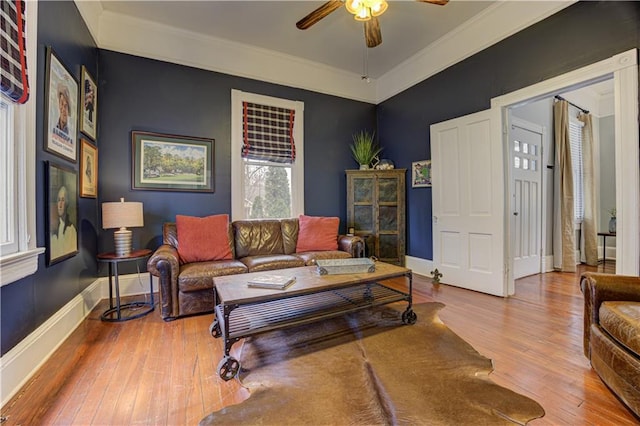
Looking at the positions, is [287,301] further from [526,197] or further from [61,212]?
[526,197]

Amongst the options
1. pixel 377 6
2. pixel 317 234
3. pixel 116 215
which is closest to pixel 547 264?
pixel 317 234

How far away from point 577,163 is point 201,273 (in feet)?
20.2

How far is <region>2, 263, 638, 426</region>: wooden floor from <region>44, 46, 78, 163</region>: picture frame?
153cm

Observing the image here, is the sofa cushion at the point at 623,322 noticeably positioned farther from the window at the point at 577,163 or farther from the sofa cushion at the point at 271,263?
the window at the point at 577,163

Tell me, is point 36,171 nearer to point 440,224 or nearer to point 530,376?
point 530,376

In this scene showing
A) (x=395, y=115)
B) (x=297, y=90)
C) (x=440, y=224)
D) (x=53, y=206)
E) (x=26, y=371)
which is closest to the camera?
(x=26, y=371)

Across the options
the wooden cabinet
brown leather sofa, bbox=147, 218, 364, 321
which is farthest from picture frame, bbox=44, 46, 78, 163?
the wooden cabinet

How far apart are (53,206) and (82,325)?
1095mm

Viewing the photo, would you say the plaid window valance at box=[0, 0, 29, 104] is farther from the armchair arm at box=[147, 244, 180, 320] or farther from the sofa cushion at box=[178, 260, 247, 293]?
the sofa cushion at box=[178, 260, 247, 293]

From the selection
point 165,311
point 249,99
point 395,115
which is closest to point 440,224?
point 395,115

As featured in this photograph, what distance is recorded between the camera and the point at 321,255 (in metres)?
3.37

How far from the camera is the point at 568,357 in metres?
1.88

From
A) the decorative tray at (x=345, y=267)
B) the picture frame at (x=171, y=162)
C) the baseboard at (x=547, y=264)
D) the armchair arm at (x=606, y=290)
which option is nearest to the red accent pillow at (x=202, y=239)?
the picture frame at (x=171, y=162)

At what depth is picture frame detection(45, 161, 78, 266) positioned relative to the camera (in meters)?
2.04
